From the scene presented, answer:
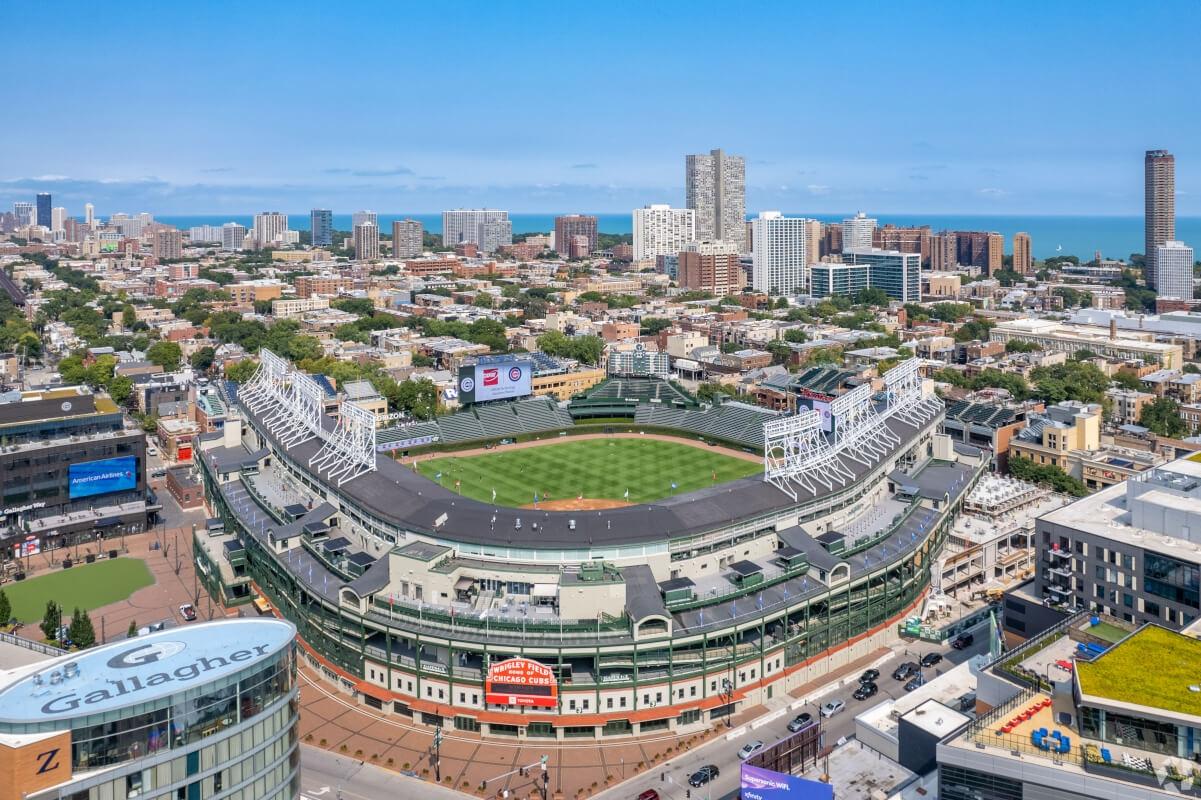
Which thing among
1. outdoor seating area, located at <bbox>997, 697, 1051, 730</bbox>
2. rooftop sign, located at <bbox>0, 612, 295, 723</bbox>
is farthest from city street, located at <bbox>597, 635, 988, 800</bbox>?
rooftop sign, located at <bbox>0, 612, 295, 723</bbox>

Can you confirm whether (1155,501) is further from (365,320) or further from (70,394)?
(365,320)

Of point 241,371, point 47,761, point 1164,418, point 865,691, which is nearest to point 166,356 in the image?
point 241,371

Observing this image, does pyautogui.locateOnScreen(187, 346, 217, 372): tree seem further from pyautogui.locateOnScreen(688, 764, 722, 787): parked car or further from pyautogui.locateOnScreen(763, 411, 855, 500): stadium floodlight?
pyautogui.locateOnScreen(688, 764, 722, 787): parked car

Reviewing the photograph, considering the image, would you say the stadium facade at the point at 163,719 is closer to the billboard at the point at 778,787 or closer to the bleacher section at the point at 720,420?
the billboard at the point at 778,787

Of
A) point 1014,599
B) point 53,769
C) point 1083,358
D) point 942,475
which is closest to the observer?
point 53,769

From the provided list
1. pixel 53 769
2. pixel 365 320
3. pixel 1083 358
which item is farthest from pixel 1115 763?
pixel 365 320

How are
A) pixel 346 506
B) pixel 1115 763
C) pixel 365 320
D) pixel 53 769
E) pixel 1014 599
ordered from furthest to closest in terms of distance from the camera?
pixel 365 320 < pixel 346 506 < pixel 1014 599 < pixel 1115 763 < pixel 53 769

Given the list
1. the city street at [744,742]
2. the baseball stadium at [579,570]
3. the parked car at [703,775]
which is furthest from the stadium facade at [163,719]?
the baseball stadium at [579,570]
